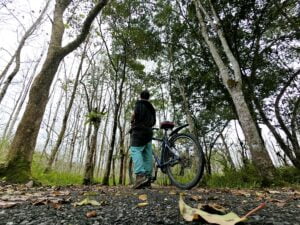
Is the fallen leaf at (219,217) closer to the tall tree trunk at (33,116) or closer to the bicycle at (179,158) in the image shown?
the bicycle at (179,158)

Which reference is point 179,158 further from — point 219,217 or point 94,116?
point 94,116

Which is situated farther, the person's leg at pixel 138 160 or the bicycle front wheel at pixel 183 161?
the person's leg at pixel 138 160

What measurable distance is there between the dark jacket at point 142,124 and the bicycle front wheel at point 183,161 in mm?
440

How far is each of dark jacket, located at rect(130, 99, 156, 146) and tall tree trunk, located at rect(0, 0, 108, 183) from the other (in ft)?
7.17

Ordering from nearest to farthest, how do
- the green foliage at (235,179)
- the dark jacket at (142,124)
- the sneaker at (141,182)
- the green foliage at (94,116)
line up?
the sneaker at (141,182)
the dark jacket at (142,124)
the green foliage at (235,179)
the green foliage at (94,116)

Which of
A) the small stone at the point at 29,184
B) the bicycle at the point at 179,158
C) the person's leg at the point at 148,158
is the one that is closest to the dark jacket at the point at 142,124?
the person's leg at the point at 148,158

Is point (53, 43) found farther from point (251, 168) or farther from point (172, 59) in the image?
point (172, 59)

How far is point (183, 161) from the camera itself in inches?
157

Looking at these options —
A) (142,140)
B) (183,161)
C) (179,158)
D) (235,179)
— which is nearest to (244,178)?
(235,179)

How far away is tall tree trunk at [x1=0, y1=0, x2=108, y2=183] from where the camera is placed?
181 inches

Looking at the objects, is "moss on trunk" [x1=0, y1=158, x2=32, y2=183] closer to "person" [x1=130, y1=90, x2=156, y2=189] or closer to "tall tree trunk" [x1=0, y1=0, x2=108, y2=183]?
"tall tree trunk" [x1=0, y1=0, x2=108, y2=183]

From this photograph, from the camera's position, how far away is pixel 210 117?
47.9 feet

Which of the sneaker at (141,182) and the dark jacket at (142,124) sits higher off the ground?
the dark jacket at (142,124)

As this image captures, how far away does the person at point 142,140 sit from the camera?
4.04m
